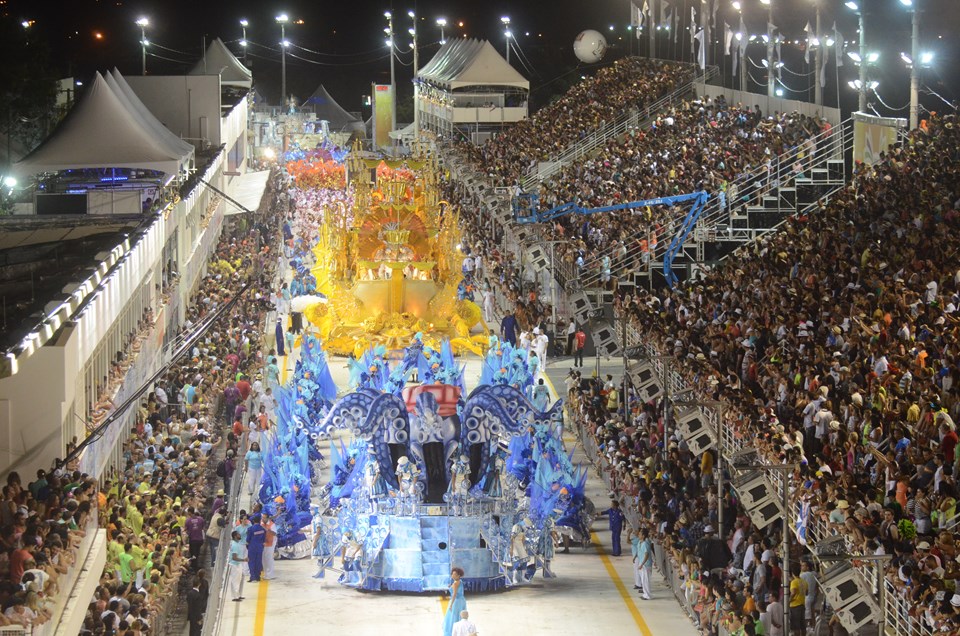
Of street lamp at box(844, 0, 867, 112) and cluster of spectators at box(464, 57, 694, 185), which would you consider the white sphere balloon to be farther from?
street lamp at box(844, 0, 867, 112)

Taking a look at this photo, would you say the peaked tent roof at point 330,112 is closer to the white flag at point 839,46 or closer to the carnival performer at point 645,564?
the white flag at point 839,46

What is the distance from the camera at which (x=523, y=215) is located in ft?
155

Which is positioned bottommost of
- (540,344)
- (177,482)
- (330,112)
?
(177,482)

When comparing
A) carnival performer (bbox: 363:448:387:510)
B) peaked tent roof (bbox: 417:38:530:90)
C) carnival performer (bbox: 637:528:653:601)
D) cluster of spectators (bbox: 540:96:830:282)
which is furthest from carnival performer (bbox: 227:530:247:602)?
peaked tent roof (bbox: 417:38:530:90)

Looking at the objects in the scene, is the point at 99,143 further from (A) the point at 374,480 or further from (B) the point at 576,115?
(B) the point at 576,115

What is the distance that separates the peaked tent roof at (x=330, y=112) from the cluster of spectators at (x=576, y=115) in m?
32.8

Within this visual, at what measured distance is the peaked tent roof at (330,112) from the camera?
101m

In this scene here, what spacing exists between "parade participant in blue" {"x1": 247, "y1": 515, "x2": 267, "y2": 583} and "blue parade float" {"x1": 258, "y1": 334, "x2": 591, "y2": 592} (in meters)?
0.79

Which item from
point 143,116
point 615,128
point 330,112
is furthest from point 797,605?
point 330,112

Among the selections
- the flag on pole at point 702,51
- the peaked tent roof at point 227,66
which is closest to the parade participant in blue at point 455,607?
the flag on pole at point 702,51

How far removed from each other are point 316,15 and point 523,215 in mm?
73288

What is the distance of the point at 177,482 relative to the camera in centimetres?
2447

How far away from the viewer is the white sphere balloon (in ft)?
266

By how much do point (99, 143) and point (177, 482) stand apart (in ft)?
59.1
